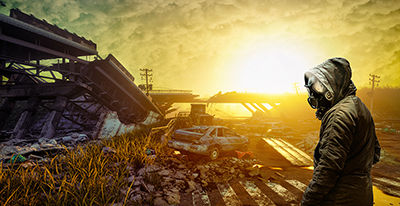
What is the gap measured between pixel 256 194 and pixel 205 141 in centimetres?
279

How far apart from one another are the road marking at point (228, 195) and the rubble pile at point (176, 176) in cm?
43

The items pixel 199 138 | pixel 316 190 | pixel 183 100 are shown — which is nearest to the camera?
pixel 316 190

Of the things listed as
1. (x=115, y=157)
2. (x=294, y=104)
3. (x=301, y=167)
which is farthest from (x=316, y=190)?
(x=294, y=104)

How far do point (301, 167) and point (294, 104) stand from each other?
1839cm

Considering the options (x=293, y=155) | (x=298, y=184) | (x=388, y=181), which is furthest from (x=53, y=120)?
(x=388, y=181)

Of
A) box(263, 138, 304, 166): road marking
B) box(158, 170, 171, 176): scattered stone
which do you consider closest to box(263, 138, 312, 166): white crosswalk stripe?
box(263, 138, 304, 166): road marking

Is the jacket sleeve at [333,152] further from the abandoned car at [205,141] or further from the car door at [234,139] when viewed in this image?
the car door at [234,139]

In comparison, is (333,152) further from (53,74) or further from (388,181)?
(53,74)

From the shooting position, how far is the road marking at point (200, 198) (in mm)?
4129

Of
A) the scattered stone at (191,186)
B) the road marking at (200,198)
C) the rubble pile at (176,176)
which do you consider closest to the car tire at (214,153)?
the rubble pile at (176,176)

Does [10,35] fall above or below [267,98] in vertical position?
above

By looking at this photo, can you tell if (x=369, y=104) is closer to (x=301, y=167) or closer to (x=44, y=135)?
(x=301, y=167)

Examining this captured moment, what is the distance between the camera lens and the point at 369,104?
36.8 m

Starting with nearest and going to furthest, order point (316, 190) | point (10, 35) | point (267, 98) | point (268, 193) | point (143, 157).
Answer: point (316, 190)
point (268, 193)
point (143, 157)
point (10, 35)
point (267, 98)
